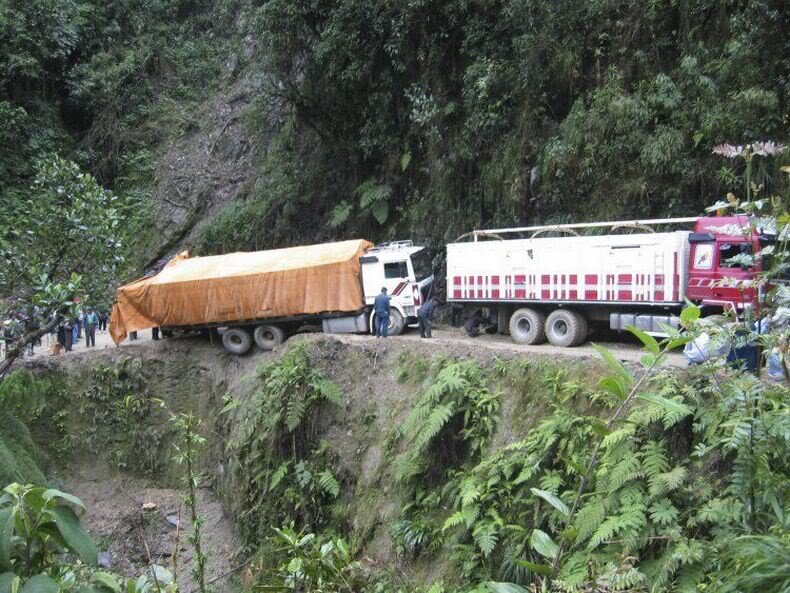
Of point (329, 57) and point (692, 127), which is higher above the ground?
point (329, 57)

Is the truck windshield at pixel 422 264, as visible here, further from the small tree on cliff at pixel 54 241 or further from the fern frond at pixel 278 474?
the small tree on cliff at pixel 54 241

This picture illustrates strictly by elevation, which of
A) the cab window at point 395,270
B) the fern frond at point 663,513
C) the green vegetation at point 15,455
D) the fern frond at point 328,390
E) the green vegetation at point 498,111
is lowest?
the green vegetation at point 15,455

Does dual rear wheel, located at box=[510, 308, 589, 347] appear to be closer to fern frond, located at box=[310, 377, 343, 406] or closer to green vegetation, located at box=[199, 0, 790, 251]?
green vegetation, located at box=[199, 0, 790, 251]

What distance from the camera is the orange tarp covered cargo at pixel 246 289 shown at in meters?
17.9

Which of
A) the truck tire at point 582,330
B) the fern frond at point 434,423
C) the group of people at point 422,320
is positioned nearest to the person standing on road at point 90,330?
the group of people at point 422,320

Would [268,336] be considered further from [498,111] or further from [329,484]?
[498,111]

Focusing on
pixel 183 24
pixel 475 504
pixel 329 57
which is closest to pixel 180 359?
pixel 329 57

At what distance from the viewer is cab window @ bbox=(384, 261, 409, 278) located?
18.1 metres

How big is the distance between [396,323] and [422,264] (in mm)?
2758

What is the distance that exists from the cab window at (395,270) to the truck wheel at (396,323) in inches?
37.8

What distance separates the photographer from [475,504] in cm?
916

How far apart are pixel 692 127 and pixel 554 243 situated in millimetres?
4411

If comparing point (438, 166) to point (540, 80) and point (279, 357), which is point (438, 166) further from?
point (279, 357)

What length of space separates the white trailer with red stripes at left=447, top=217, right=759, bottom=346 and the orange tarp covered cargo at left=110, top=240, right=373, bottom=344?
2.99 meters
